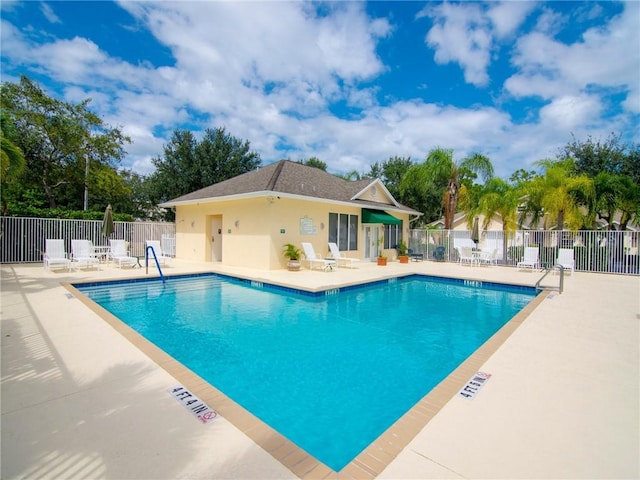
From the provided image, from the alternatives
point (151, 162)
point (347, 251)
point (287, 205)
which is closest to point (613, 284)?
point (347, 251)

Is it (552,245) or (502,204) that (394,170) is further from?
(552,245)

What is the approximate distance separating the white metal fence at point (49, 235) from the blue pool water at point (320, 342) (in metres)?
10.6

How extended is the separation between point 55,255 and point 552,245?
28.8 metres

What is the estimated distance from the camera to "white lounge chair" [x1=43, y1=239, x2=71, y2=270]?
51.4ft

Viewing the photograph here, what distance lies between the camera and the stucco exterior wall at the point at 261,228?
17125mm

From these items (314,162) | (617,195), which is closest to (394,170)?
(314,162)

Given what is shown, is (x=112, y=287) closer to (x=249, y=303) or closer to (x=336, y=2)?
(x=249, y=303)

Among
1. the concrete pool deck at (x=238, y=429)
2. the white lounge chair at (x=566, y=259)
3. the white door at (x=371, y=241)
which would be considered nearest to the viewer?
the concrete pool deck at (x=238, y=429)

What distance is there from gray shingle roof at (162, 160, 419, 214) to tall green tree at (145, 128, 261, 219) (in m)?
14.8

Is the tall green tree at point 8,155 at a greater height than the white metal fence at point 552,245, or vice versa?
the tall green tree at point 8,155

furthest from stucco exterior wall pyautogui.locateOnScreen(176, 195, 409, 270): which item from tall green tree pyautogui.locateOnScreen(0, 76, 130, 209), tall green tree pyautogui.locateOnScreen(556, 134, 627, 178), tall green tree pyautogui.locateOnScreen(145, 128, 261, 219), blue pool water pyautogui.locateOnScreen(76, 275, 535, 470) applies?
tall green tree pyautogui.locateOnScreen(556, 134, 627, 178)

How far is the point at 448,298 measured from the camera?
12938 mm

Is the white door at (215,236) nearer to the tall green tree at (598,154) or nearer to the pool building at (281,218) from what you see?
the pool building at (281,218)

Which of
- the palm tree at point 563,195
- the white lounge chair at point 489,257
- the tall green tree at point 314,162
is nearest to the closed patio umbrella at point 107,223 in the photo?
the white lounge chair at point 489,257
